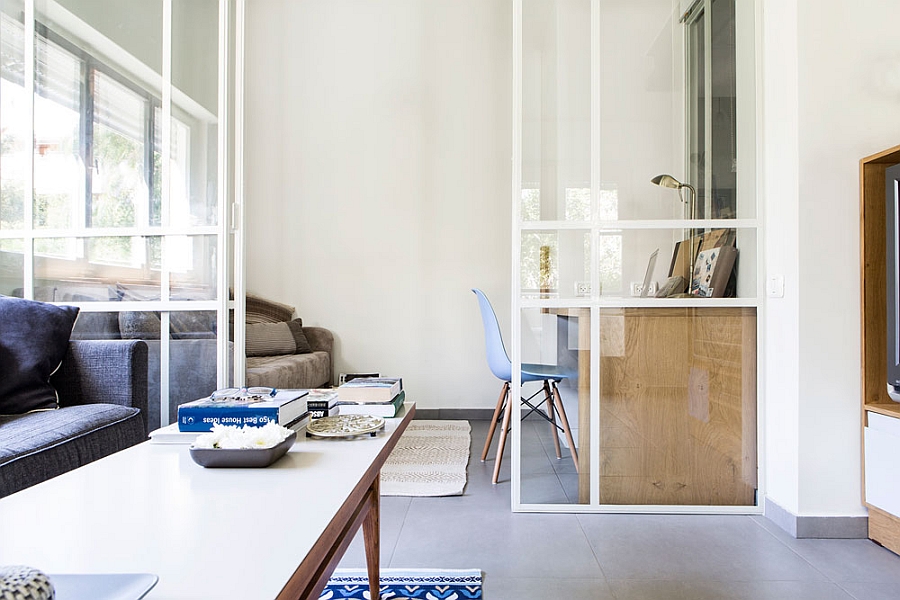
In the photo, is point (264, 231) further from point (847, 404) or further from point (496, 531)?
point (847, 404)

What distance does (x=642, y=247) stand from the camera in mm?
2447

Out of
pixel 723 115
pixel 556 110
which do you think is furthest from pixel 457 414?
pixel 723 115

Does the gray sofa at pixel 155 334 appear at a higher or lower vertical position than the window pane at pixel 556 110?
lower

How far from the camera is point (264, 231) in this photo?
14.6 feet

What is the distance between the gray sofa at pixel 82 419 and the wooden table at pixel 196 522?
667mm

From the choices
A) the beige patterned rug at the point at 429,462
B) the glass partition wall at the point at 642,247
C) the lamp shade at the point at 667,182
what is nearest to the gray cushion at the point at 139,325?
the beige patterned rug at the point at 429,462

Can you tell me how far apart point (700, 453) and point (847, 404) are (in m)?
0.58

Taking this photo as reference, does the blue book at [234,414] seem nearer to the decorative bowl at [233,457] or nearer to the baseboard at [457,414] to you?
the decorative bowl at [233,457]

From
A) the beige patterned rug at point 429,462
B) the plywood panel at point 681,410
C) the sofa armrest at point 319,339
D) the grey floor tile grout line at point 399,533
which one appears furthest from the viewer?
the sofa armrest at point 319,339

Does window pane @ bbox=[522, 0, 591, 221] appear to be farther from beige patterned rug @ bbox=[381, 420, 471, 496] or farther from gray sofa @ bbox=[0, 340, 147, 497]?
gray sofa @ bbox=[0, 340, 147, 497]

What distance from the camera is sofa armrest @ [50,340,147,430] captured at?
7.07 feet

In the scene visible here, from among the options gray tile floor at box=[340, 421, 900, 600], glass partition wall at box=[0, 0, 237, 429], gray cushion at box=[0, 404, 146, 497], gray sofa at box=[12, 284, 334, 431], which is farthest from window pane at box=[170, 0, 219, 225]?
gray tile floor at box=[340, 421, 900, 600]

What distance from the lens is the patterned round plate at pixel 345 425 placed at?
125 centimetres

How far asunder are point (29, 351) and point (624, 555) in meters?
2.29
